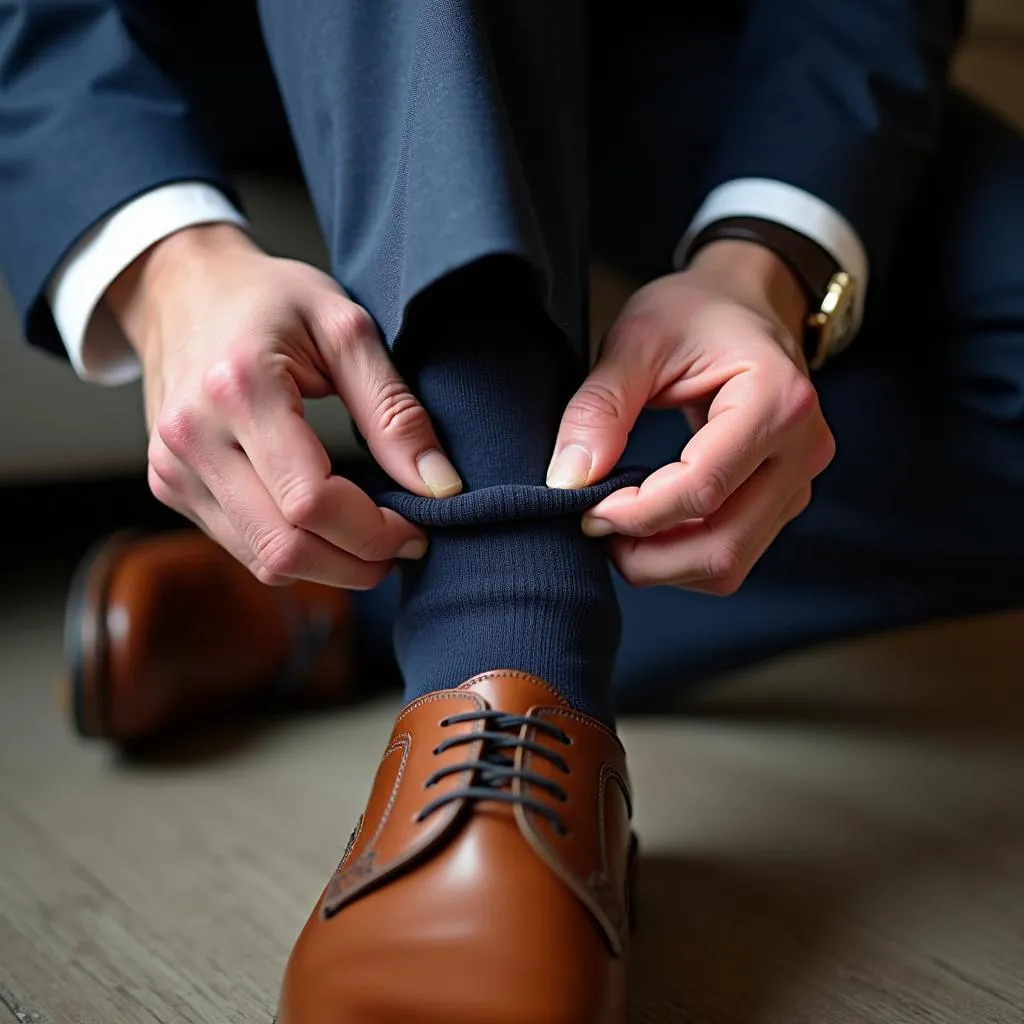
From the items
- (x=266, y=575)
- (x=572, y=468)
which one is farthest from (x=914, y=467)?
(x=266, y=575)

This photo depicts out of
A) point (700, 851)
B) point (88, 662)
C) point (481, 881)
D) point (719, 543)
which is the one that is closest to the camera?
point (481, 881)

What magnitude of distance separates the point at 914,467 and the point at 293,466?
1.79 ft

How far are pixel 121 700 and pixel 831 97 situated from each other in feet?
2.19

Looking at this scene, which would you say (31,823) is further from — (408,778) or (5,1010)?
(408,778)

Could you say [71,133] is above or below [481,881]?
above

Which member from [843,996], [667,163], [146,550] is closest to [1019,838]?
[843,996]

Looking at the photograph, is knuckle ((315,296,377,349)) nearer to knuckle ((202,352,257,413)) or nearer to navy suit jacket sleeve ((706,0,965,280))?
knuckle ((202,352,257,413))

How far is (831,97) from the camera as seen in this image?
80cm

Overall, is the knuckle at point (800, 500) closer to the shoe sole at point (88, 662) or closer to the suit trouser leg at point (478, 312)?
the suit trouser leg at point (478, 312)

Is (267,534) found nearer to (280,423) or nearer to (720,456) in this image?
(280,423)

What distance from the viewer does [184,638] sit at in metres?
0.91

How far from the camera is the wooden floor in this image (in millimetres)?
591

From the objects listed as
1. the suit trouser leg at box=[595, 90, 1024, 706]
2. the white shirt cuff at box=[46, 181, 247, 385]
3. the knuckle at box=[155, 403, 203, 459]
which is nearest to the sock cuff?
the knuckle at box=[155, 403, 203, 459]

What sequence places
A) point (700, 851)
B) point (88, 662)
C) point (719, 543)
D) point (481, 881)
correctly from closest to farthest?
point (481, 881), point (719, 543), point (700, 851), point (88, 662)
